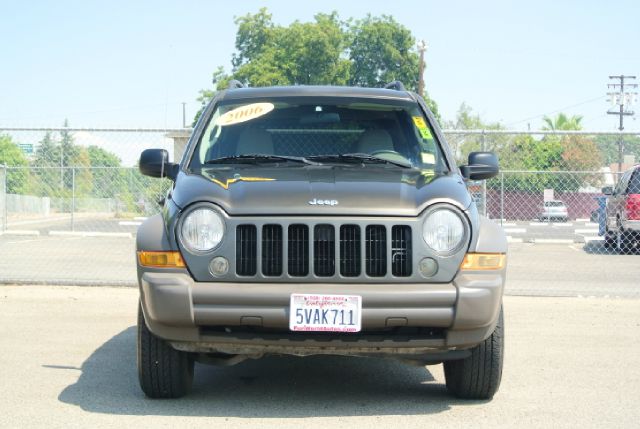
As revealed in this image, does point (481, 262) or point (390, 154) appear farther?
point (390, 154)

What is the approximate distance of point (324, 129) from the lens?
19.9ft

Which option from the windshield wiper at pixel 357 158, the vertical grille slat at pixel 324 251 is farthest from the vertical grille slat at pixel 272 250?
the windshield wiper at pixel 357 158

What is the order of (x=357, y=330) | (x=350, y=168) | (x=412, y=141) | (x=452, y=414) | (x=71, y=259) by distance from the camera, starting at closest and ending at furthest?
(x=357, y=330) → (x=452, y=414) → (x=350, y=168) → (x=412, y=141) → (x=71, y=259)

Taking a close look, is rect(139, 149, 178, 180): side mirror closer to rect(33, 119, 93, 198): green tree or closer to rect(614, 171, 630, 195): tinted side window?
rect(33, 119, 93, 198): green tree

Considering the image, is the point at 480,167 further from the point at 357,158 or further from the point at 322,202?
the point at 322,202

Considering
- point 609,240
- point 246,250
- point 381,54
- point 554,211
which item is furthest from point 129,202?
point 381,54

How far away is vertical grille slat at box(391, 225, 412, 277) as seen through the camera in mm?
4477

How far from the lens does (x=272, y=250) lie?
4.50 metres

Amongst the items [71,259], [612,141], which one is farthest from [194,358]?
[612,141]

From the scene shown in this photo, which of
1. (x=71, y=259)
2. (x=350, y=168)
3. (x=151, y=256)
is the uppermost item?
(x=350, y=168)

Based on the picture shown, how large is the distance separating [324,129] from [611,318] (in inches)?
163

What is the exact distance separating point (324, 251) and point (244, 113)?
1.80 m

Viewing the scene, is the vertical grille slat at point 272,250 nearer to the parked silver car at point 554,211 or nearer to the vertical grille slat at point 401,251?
the vertical grille slat at point 401,251

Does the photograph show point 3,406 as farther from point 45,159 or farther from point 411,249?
point 45,159
